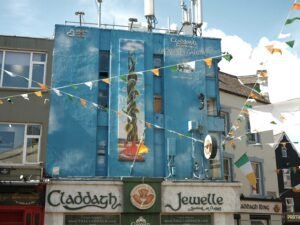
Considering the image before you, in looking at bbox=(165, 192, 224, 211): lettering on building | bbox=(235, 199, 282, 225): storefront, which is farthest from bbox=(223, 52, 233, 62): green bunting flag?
bbox=(235, 199, 282, 225): storefront

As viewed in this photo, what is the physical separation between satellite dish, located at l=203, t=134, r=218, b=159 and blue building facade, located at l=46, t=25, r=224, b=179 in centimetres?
84

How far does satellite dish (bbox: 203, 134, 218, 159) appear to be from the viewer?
19656 millimetres

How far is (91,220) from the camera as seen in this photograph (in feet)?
63.3

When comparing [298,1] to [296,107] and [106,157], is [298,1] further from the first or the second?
[106,157]

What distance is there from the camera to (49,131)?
1984 cm

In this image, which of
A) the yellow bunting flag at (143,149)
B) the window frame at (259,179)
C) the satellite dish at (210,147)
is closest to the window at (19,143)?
the yellow bunting flag at (143,149)

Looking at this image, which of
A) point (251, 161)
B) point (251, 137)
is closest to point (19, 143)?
point (251, 161)

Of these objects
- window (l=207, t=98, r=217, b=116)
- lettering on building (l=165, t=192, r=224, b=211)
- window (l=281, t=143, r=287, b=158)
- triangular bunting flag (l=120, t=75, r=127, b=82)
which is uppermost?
triangular bunting flag (l=120, t=75, r=127, b=82)

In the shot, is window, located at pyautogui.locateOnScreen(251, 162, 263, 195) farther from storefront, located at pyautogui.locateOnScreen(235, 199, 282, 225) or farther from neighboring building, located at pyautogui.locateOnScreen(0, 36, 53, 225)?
neighboring building, located at pyautogui.locateOnScreen(0, 36, 53, 225)

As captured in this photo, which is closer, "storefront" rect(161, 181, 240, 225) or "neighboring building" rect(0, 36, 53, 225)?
"neighboring building" rect(0, 36, 53, 225)

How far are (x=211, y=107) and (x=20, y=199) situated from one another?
991 centimetres

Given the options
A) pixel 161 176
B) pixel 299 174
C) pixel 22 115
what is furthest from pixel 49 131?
pixel 299 174

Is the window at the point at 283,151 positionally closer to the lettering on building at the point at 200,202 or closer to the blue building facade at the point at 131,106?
the blue building facade at the point at 131,106

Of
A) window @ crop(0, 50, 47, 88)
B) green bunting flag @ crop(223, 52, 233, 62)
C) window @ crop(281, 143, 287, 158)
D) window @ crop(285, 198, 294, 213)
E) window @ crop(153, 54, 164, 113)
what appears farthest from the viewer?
window @ crop(281, 143, 287, 158)
